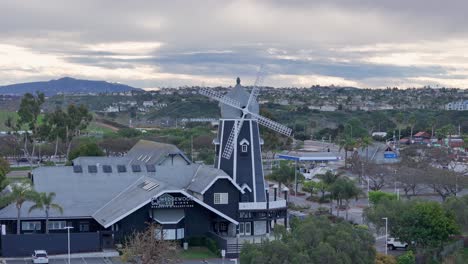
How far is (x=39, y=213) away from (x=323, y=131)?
105341 mm

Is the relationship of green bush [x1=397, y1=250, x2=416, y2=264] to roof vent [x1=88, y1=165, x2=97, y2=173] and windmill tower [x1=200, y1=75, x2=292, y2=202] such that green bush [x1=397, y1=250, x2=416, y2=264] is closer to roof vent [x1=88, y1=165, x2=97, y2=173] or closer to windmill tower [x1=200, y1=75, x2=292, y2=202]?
windmill tower [x1=200, y1=75, x2=292, y2=202]

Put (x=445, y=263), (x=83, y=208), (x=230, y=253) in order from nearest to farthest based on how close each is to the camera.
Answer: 1. (x=445, y=263)
2. (x=230, y=253)
3. (x=83, y=208)

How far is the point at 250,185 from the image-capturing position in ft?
180

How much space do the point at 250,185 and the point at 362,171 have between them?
3139 cm

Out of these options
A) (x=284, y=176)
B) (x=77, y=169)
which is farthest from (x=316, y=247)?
(x=284, y=176)

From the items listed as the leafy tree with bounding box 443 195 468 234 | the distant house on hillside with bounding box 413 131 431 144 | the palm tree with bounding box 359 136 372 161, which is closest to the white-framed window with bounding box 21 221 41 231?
the leafy tree with bounding box 443 195 468 234

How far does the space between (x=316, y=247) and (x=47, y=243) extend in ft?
57.1

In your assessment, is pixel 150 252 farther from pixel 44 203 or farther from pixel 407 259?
pixel 407 259

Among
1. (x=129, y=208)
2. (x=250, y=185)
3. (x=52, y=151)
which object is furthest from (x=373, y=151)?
(x=129, y=208)

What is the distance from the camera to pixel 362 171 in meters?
83.9

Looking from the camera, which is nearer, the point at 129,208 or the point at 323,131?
Result: the point at 129,208

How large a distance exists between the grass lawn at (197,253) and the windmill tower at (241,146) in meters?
5.17

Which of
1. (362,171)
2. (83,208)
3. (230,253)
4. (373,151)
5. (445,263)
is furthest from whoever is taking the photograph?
(373,151)

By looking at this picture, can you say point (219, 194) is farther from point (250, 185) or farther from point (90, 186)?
point (90, 186)
